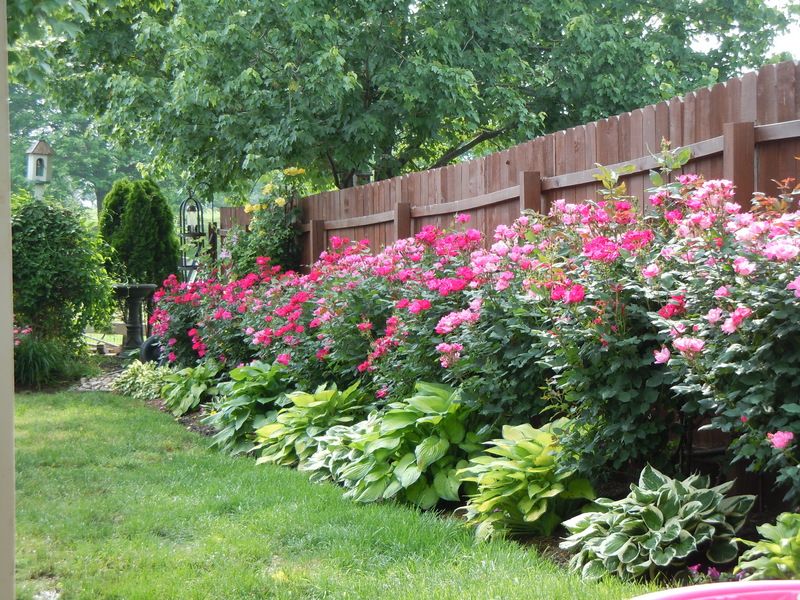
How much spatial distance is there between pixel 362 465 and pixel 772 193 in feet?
7.65

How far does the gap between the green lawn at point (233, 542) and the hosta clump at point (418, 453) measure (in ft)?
0.53

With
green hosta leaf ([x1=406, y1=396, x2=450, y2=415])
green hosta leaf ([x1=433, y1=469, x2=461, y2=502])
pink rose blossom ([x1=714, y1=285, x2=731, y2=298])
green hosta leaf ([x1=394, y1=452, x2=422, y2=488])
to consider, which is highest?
pink rose blossom ([x1=714, y1=285, x2=731, y2=298])

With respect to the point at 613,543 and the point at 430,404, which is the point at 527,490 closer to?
the point at 613,543

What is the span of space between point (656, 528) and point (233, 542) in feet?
5.66

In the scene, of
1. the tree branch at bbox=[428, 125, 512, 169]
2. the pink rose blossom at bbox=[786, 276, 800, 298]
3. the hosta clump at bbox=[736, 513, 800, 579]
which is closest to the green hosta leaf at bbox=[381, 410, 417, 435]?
the hosta clump at bbox=[736, 513, 800, 579]

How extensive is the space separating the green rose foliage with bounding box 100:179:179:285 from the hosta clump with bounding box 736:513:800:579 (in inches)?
518

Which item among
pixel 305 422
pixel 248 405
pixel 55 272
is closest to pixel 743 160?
pixel 305 422

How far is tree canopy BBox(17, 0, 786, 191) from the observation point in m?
10.5

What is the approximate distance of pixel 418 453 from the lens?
4227 mm

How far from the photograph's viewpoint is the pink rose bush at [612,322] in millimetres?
2803

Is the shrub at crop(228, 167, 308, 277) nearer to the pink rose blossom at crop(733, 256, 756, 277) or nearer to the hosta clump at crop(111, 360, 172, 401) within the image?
the hosta clump at crop(111, 360, 172, 401)

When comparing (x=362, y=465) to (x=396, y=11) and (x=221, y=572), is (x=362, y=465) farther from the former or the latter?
(x=396, y=11)

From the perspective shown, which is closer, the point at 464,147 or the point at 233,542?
the point at 233,542

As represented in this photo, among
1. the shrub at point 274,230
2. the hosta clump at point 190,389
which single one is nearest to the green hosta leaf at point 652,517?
the hosta clump at point 190,389
